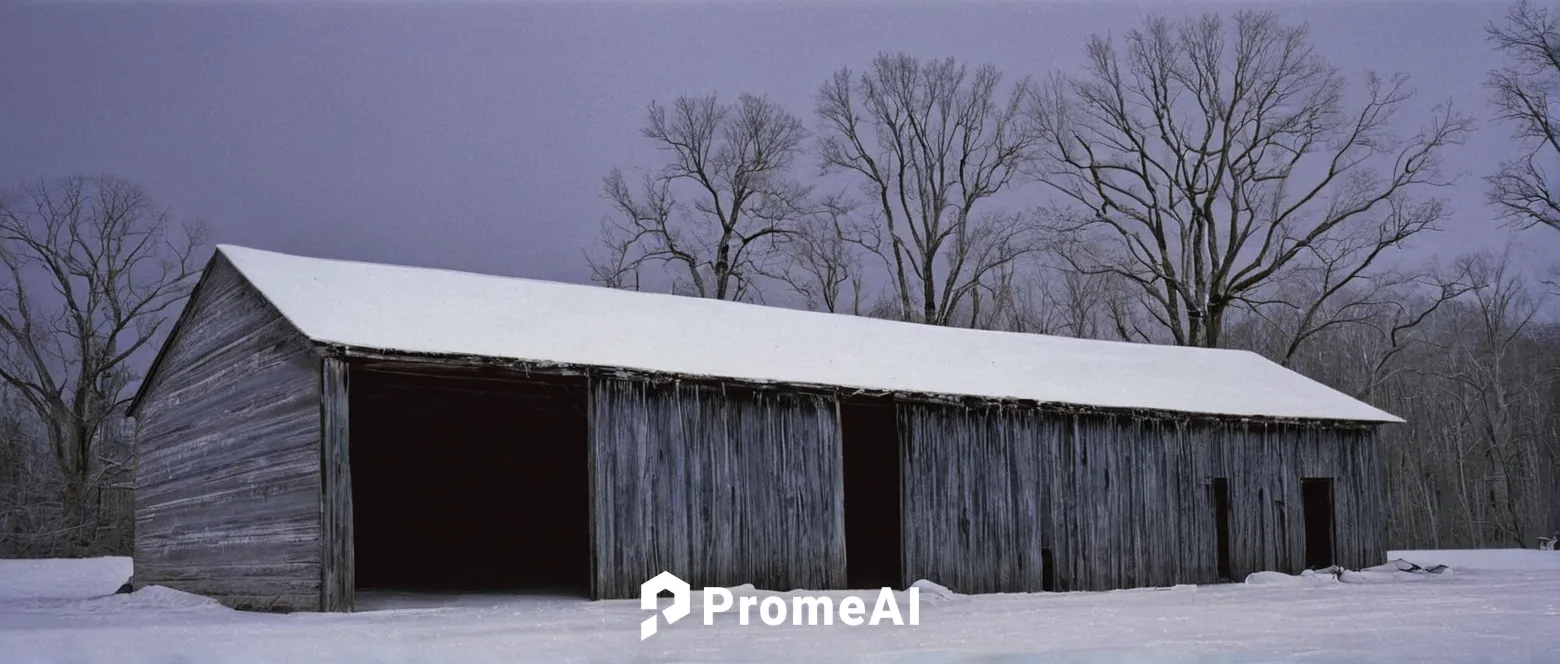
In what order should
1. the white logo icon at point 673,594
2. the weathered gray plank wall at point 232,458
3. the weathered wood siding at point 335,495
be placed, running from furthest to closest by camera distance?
1. the weathered gray plank wall at point 232,458
2. the white logo icon at point 673,594
3. the weathered wood siding at point 335,495

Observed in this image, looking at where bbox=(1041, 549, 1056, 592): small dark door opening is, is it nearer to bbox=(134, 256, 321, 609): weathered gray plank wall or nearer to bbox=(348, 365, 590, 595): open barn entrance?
bbox=(348, 365, 590, 595): open barn entrance

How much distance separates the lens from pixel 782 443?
66.7 ft

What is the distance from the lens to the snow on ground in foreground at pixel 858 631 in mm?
12500

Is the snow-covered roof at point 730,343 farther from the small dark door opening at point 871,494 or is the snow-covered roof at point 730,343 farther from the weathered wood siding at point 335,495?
the small dark door opening at point 871,494

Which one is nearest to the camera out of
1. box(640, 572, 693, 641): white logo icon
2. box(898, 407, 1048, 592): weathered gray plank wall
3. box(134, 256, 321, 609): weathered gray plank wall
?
box(640, 572, 693, 641): white logo icon

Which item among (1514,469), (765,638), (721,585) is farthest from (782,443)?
(1514,469)

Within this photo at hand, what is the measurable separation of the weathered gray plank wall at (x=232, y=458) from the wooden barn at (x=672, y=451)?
0.05 meters

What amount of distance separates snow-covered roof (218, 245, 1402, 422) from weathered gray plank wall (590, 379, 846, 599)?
1.65ft

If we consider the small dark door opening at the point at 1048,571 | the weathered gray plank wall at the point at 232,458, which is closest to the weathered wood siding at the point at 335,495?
the weathered gray plank wall at the point at 232,458

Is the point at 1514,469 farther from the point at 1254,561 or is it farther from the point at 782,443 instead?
the point at 782,443

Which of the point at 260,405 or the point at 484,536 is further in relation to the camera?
the point at 484,536

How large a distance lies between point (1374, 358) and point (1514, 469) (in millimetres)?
6731

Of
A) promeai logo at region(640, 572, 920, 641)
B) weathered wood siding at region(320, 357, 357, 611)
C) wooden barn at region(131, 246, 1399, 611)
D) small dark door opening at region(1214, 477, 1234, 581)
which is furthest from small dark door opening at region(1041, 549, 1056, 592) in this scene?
weathered wood siding at region(320, 357, 357, 611)

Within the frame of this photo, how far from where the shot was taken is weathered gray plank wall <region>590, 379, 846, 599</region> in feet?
A: 61.1
